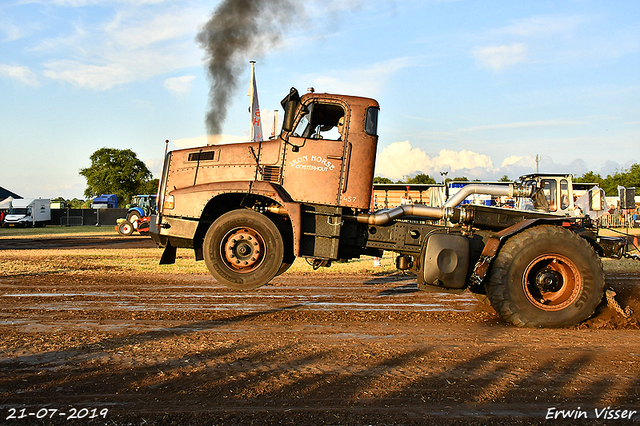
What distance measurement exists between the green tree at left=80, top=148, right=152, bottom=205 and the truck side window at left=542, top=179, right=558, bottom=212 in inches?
3351

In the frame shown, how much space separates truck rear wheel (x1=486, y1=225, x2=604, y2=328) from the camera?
697 centimetres

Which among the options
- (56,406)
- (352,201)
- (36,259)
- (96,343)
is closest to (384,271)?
(352,201)

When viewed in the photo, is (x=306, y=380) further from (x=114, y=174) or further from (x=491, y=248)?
(x=114, y=174)

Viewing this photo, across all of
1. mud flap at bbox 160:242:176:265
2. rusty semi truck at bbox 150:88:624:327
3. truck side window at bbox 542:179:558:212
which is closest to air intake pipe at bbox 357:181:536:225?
rusty semi truck at bbox 150:88:624:327

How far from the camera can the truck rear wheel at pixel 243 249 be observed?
25.1ft

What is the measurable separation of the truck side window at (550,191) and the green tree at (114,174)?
8510cm

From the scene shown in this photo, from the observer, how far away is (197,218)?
785 cm

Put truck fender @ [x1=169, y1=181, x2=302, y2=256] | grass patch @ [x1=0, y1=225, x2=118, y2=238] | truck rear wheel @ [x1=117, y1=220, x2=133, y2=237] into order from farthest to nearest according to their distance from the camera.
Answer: grass patch @ [x1=0, y1=225, x2=118, y2=238] → truck rear wheel @ [x1=117, y1=220, x2=133, y2=237] → truck fender @ [x1=169, y1=181, x2=302, y2=256]

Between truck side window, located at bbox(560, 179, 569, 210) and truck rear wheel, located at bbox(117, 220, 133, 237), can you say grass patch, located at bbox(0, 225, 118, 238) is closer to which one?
truck rear wheel, located at bbox(117, 220, 133, 237)

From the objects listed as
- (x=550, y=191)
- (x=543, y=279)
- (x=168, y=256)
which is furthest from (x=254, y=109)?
(x=543, y=279)

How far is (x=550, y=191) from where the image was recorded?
27.9 ft

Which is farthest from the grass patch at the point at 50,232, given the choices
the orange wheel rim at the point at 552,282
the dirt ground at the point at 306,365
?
the orange wheel rim at the point at 552,282

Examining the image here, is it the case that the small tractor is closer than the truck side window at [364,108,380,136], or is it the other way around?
the truck side window at [364,108,380,136]

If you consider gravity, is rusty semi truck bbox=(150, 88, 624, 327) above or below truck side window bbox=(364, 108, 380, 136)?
below
